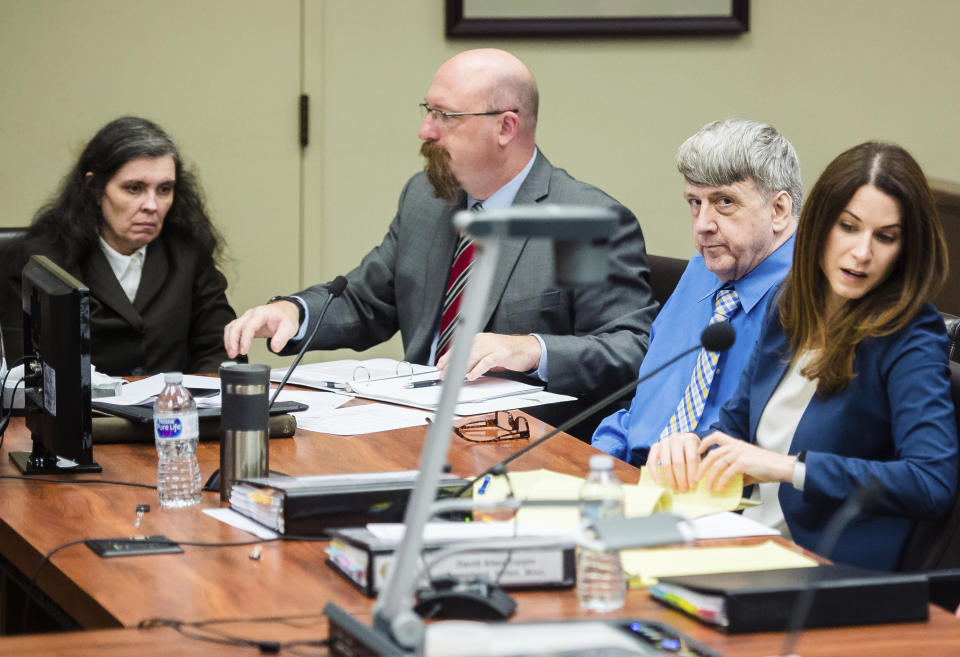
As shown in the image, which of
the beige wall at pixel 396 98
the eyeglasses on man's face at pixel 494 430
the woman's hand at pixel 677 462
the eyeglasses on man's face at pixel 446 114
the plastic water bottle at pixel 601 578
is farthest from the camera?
the beige wall at pixel 396 98

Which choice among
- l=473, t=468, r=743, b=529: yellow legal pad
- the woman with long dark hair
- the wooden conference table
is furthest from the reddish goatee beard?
l=473, t=468, r=743, b=529: yellow legal pad

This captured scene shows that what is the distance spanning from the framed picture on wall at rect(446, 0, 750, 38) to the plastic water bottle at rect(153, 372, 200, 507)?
2415 millimetres

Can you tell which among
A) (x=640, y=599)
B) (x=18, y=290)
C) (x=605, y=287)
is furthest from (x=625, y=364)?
(x=18, y=290)

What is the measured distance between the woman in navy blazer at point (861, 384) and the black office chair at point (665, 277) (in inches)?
43.0

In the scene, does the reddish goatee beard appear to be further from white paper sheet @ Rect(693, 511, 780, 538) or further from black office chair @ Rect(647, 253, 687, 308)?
white paper sheet @ Rect(693, 511, 780, 538)

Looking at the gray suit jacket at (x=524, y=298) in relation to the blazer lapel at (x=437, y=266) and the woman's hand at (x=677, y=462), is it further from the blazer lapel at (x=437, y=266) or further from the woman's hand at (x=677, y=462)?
the woman's hand at (x=677, y=462)

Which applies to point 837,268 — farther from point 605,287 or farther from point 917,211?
point 605,287

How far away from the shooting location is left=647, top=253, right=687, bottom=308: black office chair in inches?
123

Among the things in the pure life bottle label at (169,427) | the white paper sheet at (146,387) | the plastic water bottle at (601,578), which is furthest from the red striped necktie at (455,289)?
the plastic water bottle at (601,578)

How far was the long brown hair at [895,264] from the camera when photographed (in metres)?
1.87

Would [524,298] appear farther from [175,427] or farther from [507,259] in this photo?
[175,427]

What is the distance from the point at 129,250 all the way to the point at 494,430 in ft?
4.89

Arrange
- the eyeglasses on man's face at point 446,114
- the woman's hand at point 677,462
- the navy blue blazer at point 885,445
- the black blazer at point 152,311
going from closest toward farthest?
the navy blue blazer at point 885,445 → the woman's hand at point 677,462 → the eyeglasses on man's face at point 446,114 → the black blazer at point 152,311

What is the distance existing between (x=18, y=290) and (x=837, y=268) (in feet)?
7.20
